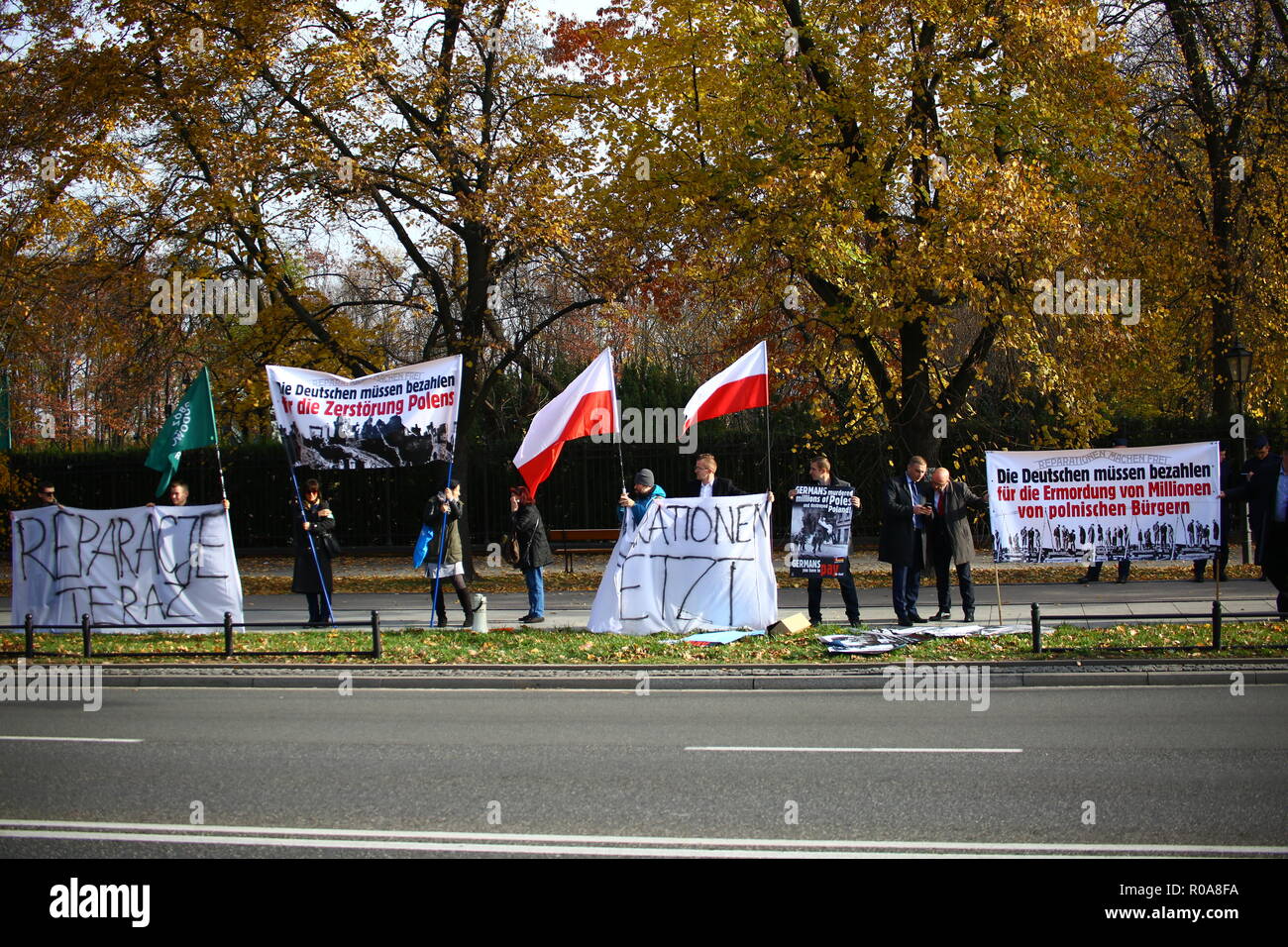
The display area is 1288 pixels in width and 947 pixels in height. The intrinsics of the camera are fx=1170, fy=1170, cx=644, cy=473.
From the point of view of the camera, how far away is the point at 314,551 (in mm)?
14500

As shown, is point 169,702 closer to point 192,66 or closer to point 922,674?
point 922,674

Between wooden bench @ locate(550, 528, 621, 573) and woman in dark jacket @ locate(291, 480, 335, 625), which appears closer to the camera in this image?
woman in dark jacket @ locate(291, 480, 335, 625)

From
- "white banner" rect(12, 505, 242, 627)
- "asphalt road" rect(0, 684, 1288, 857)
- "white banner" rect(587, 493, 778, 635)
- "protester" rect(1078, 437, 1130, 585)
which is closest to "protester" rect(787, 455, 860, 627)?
"white banner" rect(587, 493, 778, 635)

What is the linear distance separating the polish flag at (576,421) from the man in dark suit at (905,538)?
3300 millimetres

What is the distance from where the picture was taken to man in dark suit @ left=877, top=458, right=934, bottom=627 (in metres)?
13.3

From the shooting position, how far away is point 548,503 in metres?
28.8

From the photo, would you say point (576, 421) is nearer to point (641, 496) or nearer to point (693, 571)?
point (641, 496)

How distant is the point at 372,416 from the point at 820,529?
215 inches

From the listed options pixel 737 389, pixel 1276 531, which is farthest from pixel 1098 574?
pixel 737 389

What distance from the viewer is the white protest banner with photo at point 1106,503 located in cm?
1286

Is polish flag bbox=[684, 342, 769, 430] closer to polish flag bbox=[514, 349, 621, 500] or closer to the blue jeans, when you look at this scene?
polish flag bbox=[514, 349, 621, 500]

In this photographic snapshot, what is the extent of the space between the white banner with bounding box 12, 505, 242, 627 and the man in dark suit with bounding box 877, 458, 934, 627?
302 inches

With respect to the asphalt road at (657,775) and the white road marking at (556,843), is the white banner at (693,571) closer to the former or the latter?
the asphalt road at (657,775)

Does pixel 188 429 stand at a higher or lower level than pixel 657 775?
higher
